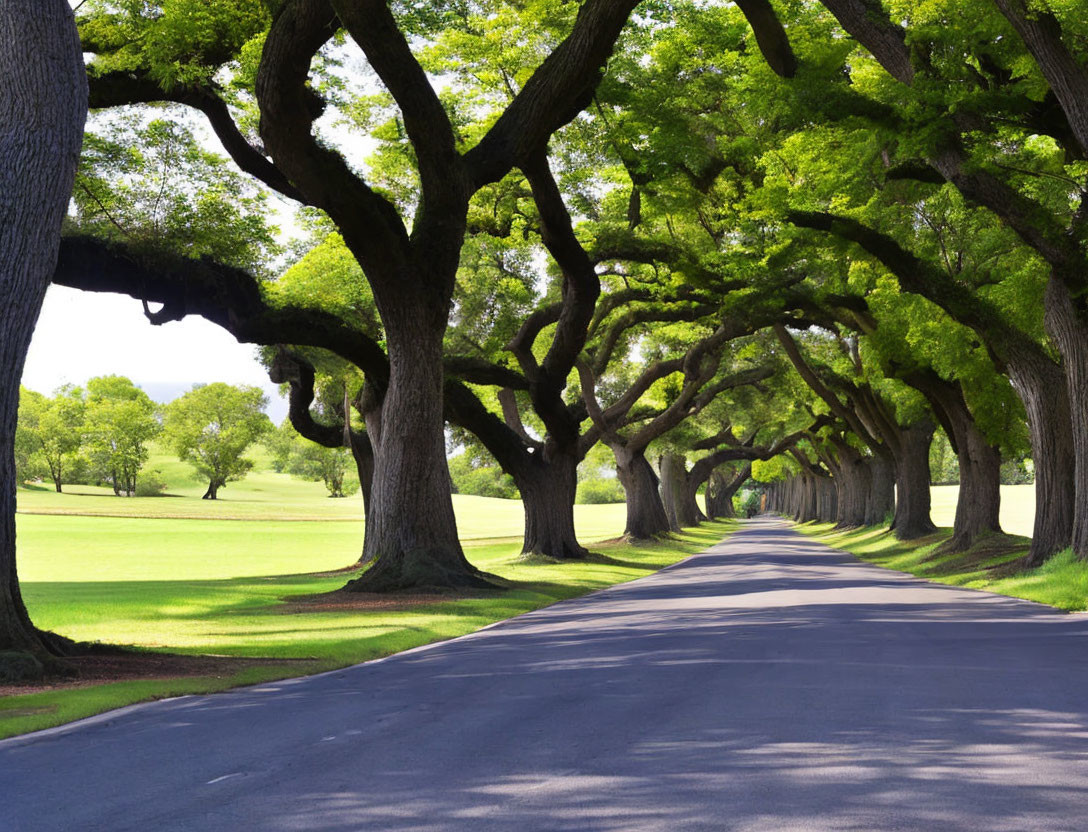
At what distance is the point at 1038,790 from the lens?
5.22 metres

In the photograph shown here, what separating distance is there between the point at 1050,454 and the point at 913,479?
798 inches

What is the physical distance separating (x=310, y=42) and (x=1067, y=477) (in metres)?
16.6

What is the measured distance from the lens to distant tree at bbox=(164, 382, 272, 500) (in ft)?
398

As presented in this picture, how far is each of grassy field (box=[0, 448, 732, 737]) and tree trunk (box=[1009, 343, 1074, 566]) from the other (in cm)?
948

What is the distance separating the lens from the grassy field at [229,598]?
10.3m

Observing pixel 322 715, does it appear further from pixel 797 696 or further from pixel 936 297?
pixel 936 297

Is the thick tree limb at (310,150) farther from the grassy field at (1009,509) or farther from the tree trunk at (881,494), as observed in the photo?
the grassy field at (1009,509)

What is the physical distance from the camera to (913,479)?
135ft

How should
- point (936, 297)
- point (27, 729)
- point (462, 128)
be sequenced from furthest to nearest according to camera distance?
1. point (462, 128)
2. point (936, 297)
3. point (27, 729)

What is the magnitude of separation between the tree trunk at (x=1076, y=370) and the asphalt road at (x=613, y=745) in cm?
856

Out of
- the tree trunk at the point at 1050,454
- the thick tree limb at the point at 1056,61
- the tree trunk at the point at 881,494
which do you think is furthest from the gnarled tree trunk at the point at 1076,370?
the tree trunk at the point at 881,494

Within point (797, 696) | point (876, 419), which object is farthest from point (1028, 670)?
point (876, 419)

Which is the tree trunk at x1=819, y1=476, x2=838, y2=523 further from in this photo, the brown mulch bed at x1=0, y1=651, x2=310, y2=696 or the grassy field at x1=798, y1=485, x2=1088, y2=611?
the brown mulch bed at x1=0, y1=651, x2=310, y2=696

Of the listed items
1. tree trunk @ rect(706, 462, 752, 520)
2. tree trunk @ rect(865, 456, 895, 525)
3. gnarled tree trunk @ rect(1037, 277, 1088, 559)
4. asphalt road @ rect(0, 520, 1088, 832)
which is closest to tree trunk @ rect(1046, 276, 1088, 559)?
gnarled tree trunk @ rect(1037, 277, 1088, 559)
